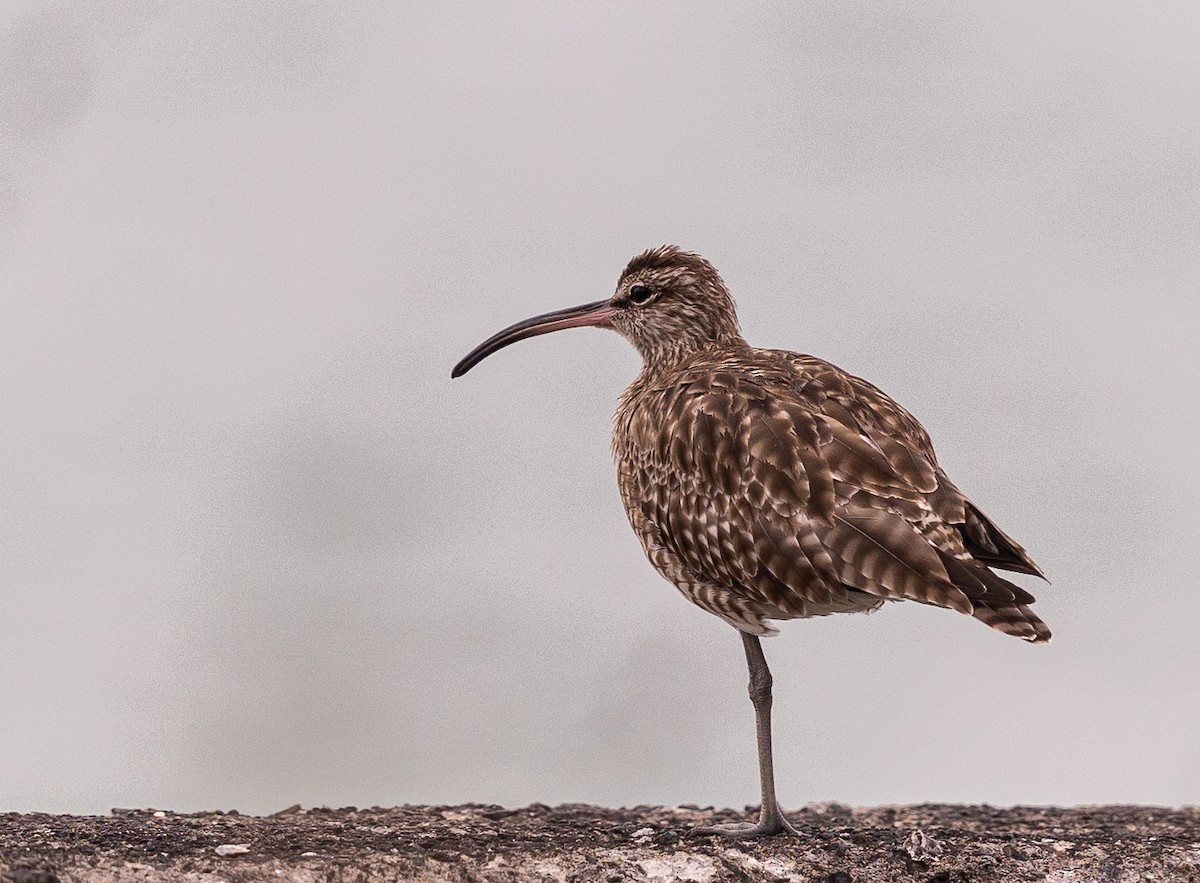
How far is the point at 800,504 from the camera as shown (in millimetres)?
10039

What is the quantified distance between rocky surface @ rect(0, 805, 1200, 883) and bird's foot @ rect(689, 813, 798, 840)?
121 mm

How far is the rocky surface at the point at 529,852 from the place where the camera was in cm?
941

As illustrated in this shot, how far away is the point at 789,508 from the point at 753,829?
7.04 feet

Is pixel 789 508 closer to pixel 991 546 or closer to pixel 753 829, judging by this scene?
pixel 991 546

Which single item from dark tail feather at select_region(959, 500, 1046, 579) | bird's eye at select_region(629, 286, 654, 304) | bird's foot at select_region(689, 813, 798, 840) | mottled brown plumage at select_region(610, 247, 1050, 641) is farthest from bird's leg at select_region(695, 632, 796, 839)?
bird's eye at select_region(629, 286, 654, 304)

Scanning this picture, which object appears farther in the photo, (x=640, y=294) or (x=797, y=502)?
(x=640, y=294)

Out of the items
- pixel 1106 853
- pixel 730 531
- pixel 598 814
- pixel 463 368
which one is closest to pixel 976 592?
pixel 730 531

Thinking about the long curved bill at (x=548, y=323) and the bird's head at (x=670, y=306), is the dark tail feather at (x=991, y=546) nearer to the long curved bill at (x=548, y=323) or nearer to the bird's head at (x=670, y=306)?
the bird's head at (x=670, y=306)

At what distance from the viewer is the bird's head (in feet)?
42.1

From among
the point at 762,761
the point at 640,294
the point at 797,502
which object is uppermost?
the point at 640,294

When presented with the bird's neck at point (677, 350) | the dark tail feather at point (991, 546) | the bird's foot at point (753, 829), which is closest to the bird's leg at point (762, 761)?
the bird's foot at point (753, 829)

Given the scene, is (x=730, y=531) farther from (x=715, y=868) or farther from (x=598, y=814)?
(x=598, y=814)

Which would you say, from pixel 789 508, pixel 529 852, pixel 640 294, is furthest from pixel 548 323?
pixel 529 852

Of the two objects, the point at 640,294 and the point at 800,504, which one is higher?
the point at 640,294
